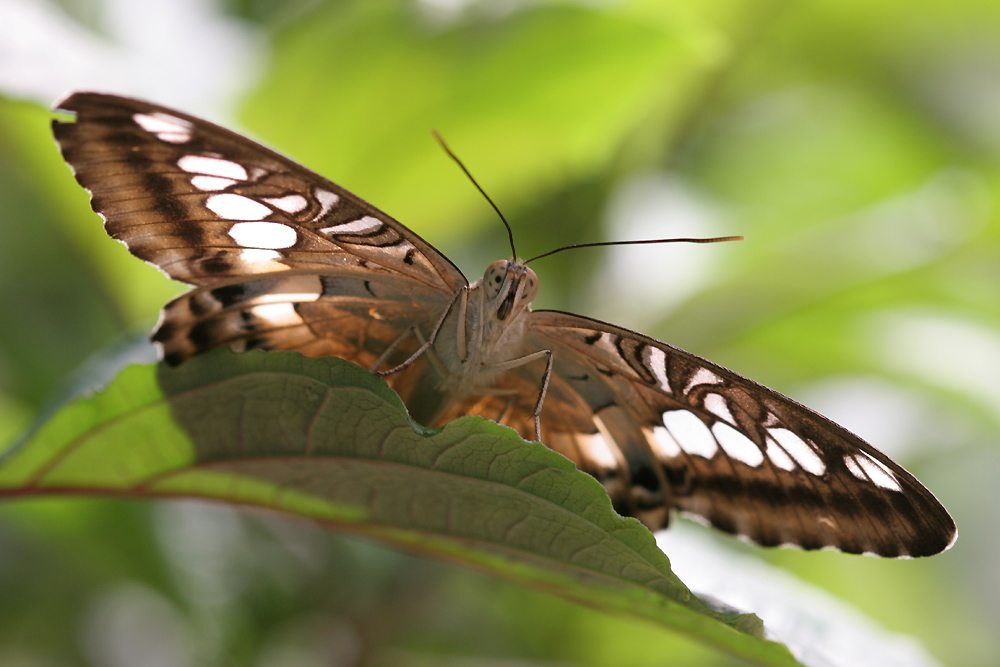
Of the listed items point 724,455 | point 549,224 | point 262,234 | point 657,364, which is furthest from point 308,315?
point 549,224

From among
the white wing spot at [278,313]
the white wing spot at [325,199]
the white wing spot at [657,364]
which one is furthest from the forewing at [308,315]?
the white wing spot at [657,364]

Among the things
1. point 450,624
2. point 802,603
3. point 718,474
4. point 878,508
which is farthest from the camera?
point 450,624

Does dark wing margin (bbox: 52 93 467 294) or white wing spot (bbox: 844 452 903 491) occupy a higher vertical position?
white wing spot (bbox: 844 452 903 491)

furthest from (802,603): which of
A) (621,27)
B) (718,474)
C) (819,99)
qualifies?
(819,99)

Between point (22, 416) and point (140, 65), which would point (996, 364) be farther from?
point (22, 416)

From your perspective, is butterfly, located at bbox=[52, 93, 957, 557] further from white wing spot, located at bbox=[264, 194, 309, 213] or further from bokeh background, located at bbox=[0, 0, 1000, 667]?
bokeh background, located at bbox=[0, 0, 1000, 667]

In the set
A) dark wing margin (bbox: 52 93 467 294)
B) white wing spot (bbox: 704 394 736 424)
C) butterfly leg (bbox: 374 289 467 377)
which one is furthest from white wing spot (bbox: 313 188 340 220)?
white wing spot (bbox: 704 394 736 424)

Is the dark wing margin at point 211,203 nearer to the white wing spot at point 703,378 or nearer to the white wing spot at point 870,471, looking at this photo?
the white wing spot at point 703,378

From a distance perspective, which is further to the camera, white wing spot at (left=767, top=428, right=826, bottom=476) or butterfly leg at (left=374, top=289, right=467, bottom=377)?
butterfly leg at (left=374, top=289, right=467, bottom=377)
